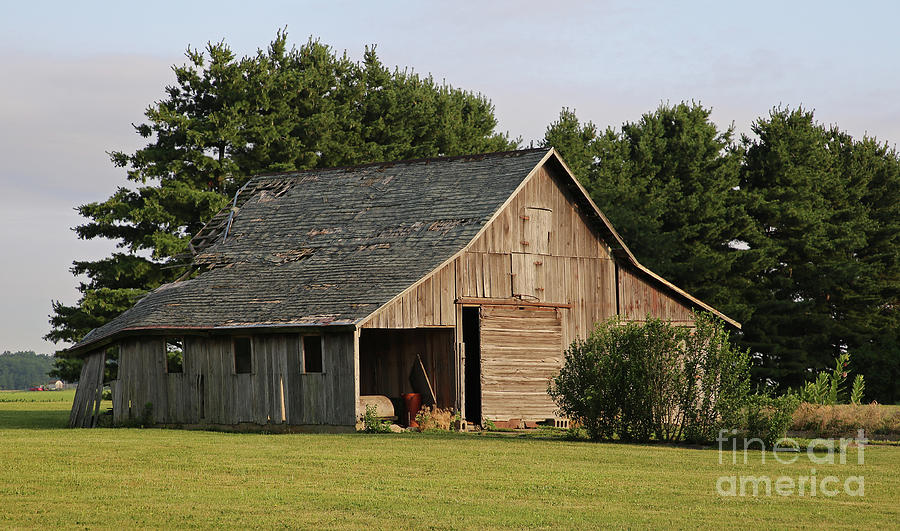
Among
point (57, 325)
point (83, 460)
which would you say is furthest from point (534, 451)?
point (57, 325)

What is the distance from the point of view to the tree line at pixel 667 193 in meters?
54.1

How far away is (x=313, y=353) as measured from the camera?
1411 inches

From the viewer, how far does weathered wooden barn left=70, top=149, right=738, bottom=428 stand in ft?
104

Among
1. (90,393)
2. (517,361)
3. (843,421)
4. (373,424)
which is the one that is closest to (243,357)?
(90,393)

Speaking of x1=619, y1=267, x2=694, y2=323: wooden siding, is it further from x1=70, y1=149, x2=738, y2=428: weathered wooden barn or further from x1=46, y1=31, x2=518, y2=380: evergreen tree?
x1=46, y1=31, x2=518, y2=380: evergreen tree

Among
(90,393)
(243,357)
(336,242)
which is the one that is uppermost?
(336,242)

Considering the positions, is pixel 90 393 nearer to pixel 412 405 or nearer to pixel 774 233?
pixel 412 405

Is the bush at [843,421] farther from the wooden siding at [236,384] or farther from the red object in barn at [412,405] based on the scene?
the wooden siding at [236,384]

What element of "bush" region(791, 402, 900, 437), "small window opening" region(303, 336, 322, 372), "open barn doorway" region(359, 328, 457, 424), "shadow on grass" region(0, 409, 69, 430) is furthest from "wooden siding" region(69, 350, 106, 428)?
"bush" region(791, 402, 900, 437)

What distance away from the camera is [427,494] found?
1697cm

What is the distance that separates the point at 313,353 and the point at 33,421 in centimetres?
1080

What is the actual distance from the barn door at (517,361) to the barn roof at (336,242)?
2.86 metres

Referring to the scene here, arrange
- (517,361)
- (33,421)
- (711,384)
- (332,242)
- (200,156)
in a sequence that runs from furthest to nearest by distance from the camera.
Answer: (200,156)
(33,421)
(332,242)
(517,361)
(711,384)

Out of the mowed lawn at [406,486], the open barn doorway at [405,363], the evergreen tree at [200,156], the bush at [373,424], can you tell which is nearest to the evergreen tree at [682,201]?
the evergreen tree at [200,156]
